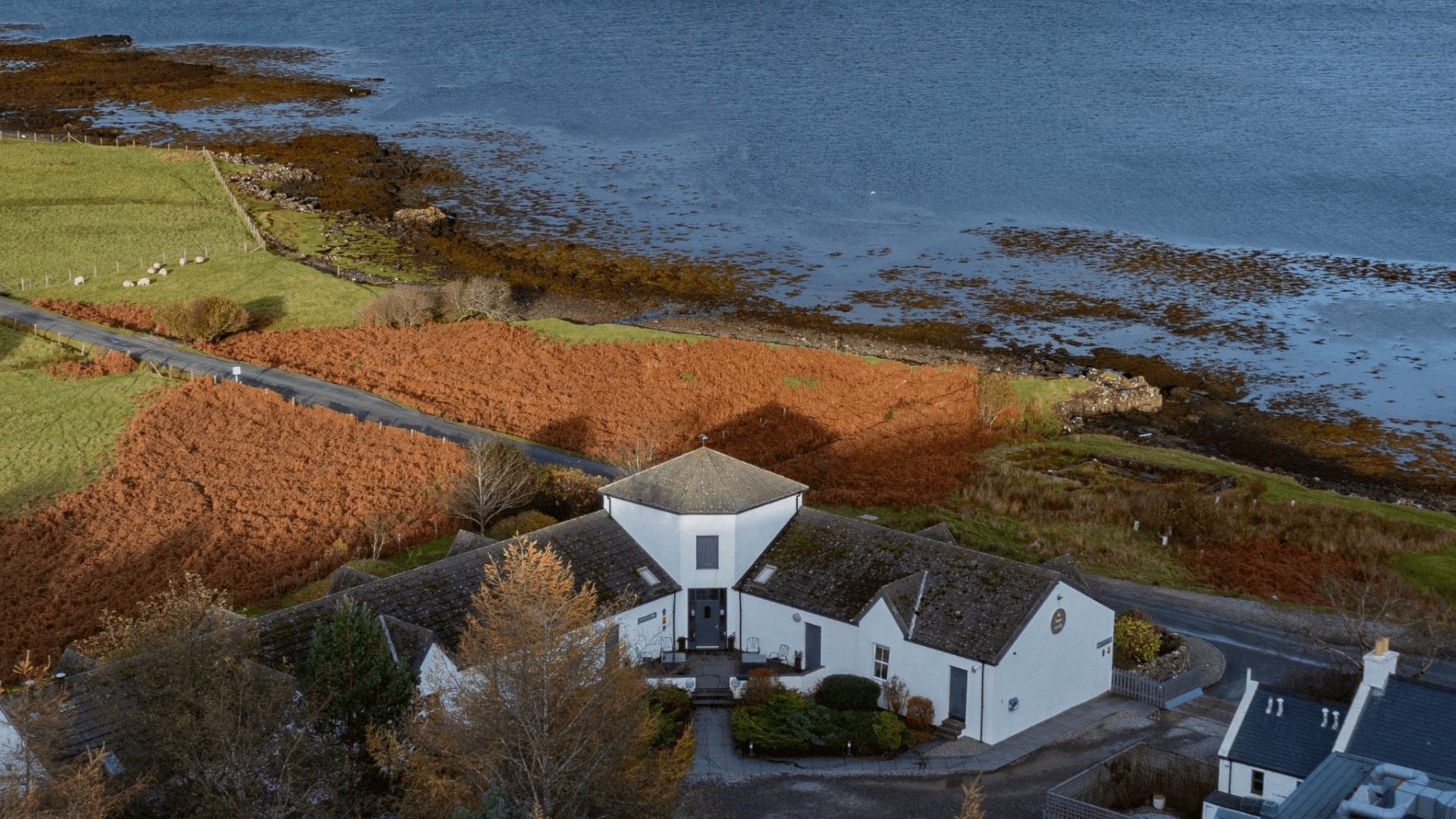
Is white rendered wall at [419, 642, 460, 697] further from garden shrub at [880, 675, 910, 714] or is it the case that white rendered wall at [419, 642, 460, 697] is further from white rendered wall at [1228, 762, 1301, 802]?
white rendered wall at [1228, 762, 1301, 802]

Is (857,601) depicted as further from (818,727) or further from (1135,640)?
(1135,640)

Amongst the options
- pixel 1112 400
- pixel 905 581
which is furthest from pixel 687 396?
pixel 905 581

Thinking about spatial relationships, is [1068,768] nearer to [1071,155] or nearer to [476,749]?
[476,749]

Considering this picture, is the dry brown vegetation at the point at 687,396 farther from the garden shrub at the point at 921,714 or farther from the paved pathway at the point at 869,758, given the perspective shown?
the paved pathway at the point at 869,758

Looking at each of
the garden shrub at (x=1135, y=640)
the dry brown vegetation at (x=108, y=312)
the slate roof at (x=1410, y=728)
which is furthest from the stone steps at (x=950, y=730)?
the dry brown vegetation at (x=108, y=312)

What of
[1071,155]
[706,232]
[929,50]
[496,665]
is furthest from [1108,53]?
[496,665]
